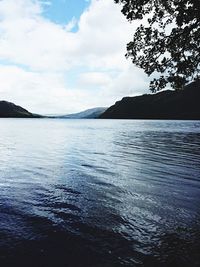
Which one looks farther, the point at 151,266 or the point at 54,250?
the point at 54,250

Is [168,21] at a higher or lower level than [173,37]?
higher

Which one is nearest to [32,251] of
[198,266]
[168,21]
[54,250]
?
[54,250]

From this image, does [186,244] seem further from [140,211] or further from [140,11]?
[140,11]

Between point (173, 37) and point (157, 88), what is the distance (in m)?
3.94

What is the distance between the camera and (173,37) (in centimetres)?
1872

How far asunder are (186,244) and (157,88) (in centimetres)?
1366

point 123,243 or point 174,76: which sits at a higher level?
point 174,76

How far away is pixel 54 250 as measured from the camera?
8.67m

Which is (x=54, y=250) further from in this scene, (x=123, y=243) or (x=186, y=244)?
(x=186, y=244)

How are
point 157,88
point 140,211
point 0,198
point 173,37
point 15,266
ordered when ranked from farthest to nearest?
point 157,88, point 173,37, point 0,198, point 140,211, point 15,266

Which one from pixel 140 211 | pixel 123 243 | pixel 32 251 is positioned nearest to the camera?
pixel 32 251

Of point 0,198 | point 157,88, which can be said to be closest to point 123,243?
point 0,198

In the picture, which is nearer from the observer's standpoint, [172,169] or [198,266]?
[198,266]

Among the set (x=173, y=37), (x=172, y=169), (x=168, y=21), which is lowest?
(x=172, y=169)
